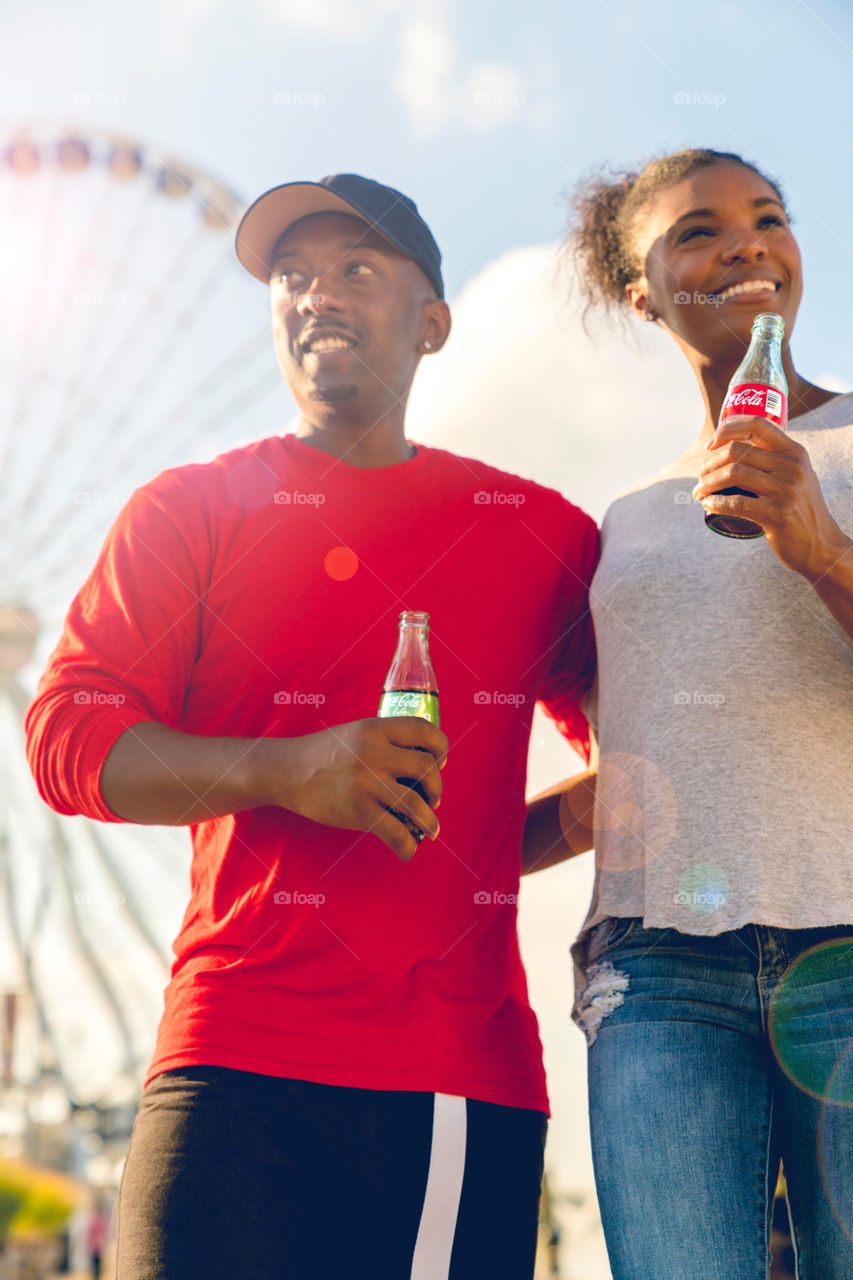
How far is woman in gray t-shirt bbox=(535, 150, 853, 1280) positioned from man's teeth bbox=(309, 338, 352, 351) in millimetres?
942

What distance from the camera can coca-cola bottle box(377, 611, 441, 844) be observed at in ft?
7.58

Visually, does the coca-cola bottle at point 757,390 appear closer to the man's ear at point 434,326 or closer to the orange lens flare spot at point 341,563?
the orange lens flare spot at point 341,563

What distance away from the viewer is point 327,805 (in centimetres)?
200

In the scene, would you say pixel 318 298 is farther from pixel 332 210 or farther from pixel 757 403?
pixel 757 403

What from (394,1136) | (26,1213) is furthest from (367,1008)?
(26,1213)

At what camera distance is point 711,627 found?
2291mm

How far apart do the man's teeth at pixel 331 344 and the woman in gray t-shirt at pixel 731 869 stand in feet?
3.09

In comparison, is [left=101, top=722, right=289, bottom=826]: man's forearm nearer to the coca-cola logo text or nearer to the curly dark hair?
the coca-cola logo text

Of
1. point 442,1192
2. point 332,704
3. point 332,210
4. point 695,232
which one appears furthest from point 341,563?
point 442,1192

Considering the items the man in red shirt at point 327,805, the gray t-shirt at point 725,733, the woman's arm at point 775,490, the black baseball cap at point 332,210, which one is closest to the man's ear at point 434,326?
the black baseball cap at point 332,210

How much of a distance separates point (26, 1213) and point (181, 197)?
91.0 feet

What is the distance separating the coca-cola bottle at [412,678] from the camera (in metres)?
2.31

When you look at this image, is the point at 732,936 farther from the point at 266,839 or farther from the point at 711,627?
the point at 266,839

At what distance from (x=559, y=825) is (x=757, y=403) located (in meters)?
1.18
